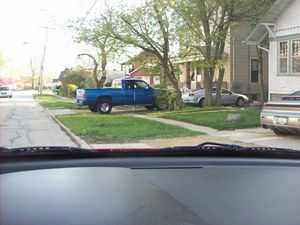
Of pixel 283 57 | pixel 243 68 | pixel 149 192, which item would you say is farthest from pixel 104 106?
pixel 149 192

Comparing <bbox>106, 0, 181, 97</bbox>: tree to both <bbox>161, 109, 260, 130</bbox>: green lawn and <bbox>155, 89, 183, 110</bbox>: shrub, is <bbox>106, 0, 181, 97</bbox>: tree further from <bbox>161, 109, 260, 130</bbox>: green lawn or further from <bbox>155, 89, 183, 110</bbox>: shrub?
<bbox>161, 109, 260, 130</bbox>: green lawn

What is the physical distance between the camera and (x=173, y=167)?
8.31ft

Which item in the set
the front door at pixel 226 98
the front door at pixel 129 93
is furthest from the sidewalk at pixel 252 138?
the front door at pixel 226 98

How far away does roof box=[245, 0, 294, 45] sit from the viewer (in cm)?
1953

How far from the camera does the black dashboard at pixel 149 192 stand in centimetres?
213

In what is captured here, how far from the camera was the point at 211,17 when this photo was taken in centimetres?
2233

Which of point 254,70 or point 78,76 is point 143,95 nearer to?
point 254,70

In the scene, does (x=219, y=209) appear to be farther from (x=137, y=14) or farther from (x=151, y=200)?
(x=137, y=14)

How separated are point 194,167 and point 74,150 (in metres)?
0.70

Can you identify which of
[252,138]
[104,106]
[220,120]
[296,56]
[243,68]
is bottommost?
[252,138]

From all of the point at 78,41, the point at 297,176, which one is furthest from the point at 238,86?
the point at 297,176

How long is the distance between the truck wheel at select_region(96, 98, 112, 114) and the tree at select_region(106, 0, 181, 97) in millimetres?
3271

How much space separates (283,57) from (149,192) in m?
18.8

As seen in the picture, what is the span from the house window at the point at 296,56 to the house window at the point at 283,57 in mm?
467
